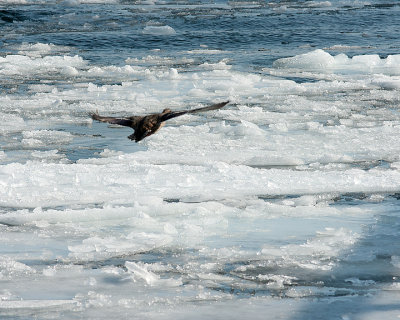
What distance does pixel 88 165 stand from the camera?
271 inches

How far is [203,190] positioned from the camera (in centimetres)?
621

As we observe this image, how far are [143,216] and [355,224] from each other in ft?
4.88

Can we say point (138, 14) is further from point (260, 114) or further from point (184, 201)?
point (184, 201)

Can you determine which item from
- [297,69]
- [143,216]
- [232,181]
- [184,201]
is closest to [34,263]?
[143,216]

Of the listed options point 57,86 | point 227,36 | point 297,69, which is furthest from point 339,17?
point 57,86

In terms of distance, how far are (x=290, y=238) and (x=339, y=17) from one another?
15.3 meters

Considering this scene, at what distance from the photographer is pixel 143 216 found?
5.48 metres

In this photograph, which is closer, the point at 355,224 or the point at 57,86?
the point at 355,224

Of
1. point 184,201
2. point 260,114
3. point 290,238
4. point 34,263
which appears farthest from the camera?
point 260,114

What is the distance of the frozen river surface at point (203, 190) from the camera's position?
4.25 m

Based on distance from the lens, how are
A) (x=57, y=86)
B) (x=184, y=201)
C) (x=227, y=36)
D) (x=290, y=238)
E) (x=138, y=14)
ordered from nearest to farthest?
1. (x=290, y=238)
2. (x=184, y=201)
3. (x=57, y=86)
4. (x=227, y=36)
5. (x=138, y=14)

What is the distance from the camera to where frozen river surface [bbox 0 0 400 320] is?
4.25 meters

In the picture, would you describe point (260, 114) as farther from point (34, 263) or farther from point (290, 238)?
point (34, 263)

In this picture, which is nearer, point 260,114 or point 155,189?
point 155,189
